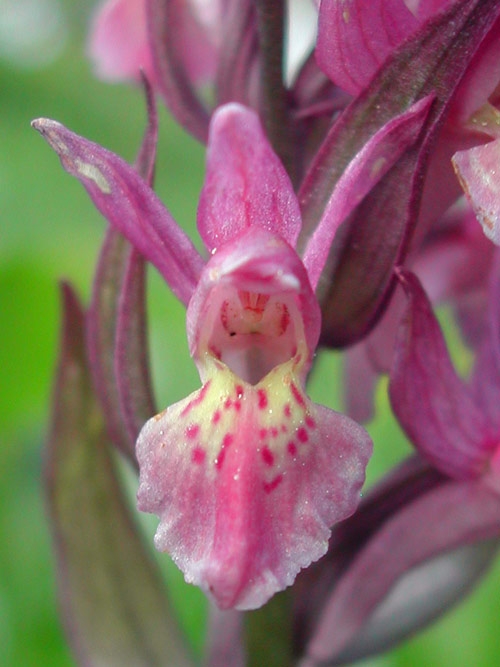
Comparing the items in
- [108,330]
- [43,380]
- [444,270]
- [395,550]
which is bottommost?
[43,380]

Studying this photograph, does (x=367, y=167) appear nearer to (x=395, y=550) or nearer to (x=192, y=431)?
(x=192, y=431)

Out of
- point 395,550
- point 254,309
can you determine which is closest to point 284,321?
point 254,309

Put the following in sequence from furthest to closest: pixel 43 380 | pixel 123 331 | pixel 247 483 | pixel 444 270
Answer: pixel 43 380, pixel 444 270, pixel 123 331, pixel 247 483

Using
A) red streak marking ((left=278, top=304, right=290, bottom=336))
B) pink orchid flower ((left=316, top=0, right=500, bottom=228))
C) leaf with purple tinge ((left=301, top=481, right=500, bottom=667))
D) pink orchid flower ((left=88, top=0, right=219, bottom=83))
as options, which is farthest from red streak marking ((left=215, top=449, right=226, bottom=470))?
pink orchid flower ((left=88, top=0, right=219, bottom=83))

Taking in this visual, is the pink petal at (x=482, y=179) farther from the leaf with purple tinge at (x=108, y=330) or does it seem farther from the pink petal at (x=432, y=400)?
the leaf with purple tinge at (x=108, y=330)

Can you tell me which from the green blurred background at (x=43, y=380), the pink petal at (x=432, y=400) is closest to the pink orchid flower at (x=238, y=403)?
the pink petal at (x=432, y=400)

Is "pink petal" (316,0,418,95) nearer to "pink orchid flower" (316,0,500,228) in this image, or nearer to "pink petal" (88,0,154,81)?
"pink orchid flower" (316,0,500,228)
